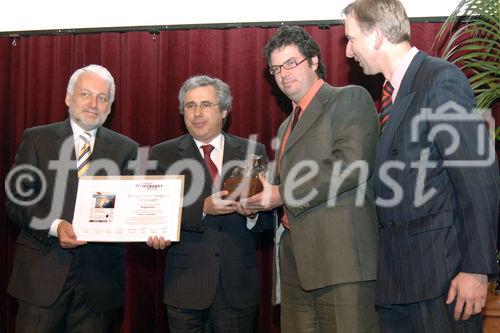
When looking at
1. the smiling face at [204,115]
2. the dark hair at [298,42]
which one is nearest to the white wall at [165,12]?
the smiling face at [204,115]

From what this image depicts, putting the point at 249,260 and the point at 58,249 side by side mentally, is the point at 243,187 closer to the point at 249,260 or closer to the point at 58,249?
the point at 249,260

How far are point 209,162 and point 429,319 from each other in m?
1.39

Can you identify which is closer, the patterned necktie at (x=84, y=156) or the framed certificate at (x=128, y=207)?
the framed certificate at (x=128, y=207)

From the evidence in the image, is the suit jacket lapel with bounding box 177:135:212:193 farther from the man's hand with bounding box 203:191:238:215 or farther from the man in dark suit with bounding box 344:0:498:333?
the man in dark suit with bounding box 344:0:498:333

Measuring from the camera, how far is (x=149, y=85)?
167 inches

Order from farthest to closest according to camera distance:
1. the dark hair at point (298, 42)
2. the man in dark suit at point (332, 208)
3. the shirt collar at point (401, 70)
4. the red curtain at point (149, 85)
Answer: the red curtain at point (149, 85)
the dark hair at point (298, 42)
the man in dark suit at point (332, 208)
the shirt collar at point (401, 70)

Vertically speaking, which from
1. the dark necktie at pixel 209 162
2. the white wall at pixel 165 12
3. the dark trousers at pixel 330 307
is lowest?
the dark trousers at pixel 330 307

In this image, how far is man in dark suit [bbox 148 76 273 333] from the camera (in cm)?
259

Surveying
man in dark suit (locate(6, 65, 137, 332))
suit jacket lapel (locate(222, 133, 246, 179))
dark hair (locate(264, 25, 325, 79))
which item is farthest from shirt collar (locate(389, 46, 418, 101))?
man in dark suit (locate(6, 65, 137, 332))

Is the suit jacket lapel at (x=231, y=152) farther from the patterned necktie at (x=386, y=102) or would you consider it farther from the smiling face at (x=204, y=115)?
the patterned necktie at (x=386, y=102)

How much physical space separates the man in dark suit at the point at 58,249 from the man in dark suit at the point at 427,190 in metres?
1.37

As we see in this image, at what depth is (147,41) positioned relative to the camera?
4.27 metres

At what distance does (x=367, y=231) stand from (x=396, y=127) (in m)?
0.45

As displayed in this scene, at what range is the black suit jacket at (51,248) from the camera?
8.42 ft
